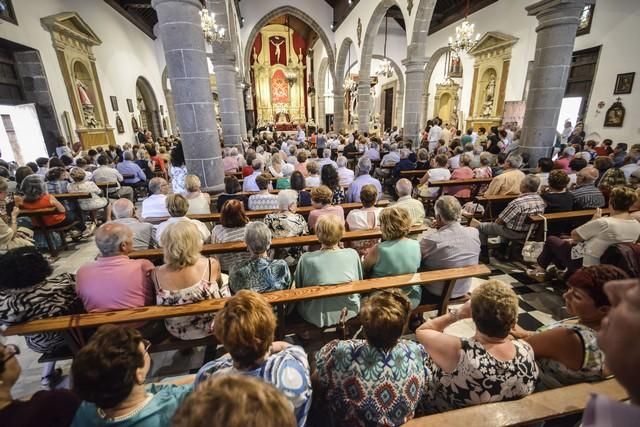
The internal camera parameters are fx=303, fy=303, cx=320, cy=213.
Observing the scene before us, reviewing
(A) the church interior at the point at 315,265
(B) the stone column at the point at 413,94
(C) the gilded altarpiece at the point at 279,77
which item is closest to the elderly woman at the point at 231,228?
(A) the church interior at the point at 315,265

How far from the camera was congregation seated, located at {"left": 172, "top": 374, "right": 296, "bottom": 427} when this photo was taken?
0.63m

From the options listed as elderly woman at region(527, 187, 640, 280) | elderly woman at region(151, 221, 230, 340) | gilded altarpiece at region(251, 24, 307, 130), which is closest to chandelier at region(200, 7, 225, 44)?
elderly woman at region(151, 221, 230, 340)

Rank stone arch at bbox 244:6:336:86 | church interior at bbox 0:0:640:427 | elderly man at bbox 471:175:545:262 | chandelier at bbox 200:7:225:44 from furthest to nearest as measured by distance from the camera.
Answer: stone arch at bbox 244:6:336:86, chandelier at bbox 200:7:225:44, elderly man at bbox 471:175:545:262, church interior at bbox 0:0:640:427

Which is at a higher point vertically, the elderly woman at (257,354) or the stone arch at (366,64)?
the stone arch at (366,64)

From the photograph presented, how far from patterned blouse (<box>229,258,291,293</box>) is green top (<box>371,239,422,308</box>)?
2.45 feet

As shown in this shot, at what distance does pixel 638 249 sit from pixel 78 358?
322cm

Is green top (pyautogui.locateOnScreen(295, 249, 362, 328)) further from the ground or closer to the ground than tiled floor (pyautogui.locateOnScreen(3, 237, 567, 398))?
further from the ground

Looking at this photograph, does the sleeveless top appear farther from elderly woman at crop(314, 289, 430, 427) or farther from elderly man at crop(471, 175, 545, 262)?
elderly man at crop(471, 175, 545, 262)

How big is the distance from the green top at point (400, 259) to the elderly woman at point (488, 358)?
91 cm

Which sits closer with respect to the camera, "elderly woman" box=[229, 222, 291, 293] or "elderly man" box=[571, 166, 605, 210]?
"elderly woman" box=[229, 222, 291, 293]

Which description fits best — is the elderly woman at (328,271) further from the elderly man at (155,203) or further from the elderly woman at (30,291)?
the elderly man at (155,203)

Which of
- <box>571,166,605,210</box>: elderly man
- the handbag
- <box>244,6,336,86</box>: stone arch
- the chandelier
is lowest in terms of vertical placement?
A: the handbag

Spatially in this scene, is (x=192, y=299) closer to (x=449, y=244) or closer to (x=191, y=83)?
(x=449, y=244)

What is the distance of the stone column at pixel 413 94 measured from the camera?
8484 mm
